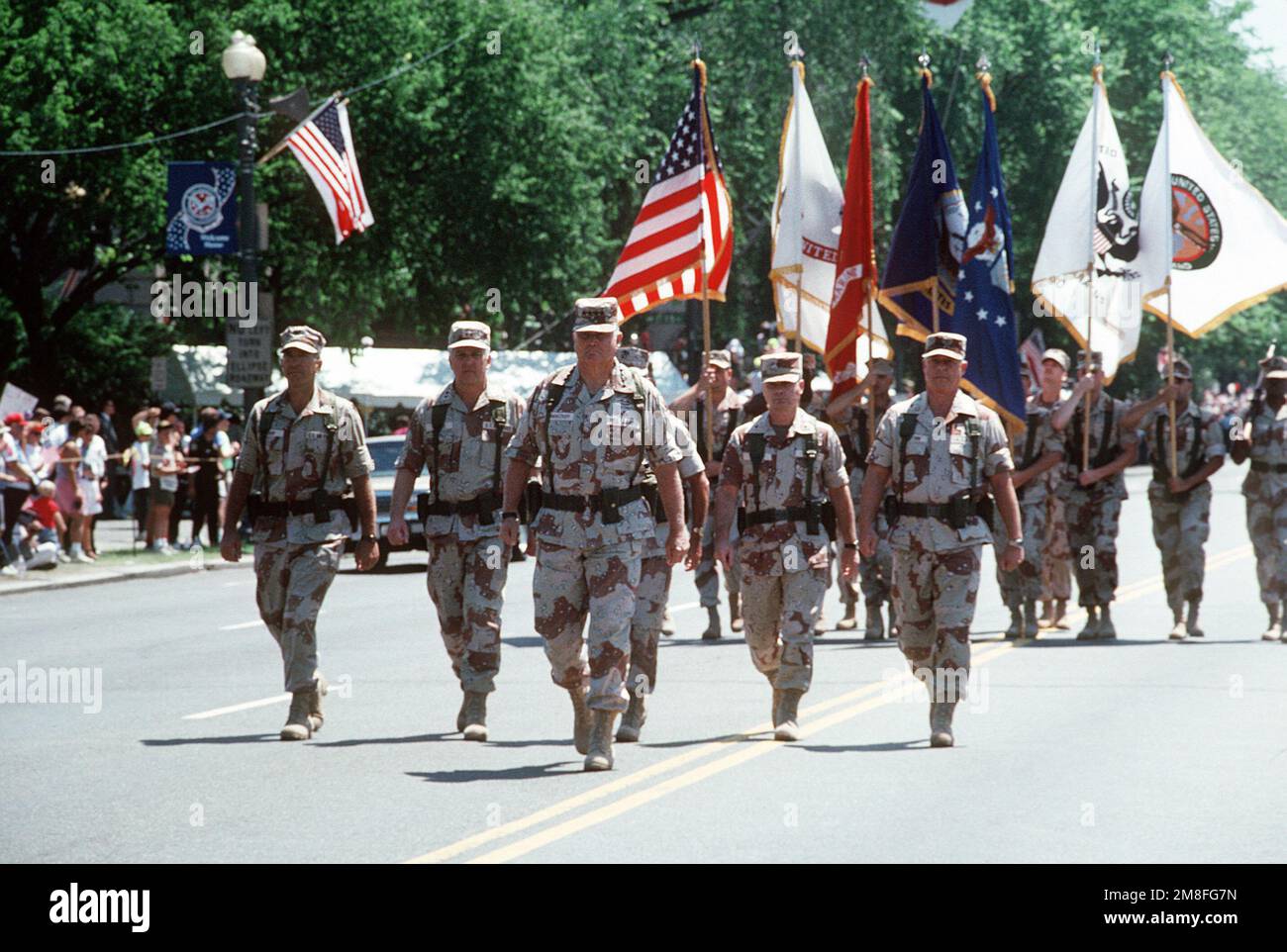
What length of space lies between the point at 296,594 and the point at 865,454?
21.9 ft

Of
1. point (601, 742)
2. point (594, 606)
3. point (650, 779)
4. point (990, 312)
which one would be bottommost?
point (650, 779)

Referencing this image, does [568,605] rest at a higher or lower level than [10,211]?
lower

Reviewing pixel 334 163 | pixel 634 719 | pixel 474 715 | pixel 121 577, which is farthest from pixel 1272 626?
pixel 334 163

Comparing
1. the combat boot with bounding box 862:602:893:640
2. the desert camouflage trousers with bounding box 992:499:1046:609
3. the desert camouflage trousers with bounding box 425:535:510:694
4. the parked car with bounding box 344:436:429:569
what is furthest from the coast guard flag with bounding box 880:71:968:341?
the parked car with bounding box 344:436:429:569

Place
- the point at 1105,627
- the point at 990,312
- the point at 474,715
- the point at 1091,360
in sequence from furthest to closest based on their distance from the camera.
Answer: the point at 1091,360 < the point at 1105,627 < the point at 990,312 < the point at 474,715

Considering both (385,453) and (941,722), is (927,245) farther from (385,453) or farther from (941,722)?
(385,453)

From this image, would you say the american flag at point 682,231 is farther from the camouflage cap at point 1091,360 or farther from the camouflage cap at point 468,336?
the camouflage cap at point 468,336

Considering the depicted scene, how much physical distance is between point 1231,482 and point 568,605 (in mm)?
44881

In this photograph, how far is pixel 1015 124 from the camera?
5722cm

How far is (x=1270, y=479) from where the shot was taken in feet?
55.4

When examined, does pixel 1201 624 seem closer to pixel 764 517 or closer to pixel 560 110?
pixel 764 517

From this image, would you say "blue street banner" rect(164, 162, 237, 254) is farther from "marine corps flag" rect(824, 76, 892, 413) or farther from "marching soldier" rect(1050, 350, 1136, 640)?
"marching soldier" rect(1050, 350, 1136, 640)

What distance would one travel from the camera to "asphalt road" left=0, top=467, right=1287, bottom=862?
8.18m
